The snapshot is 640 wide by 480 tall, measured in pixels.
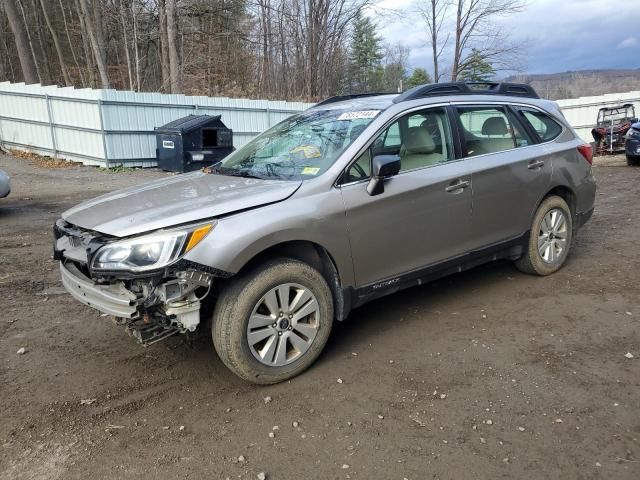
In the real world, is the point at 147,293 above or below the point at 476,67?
below

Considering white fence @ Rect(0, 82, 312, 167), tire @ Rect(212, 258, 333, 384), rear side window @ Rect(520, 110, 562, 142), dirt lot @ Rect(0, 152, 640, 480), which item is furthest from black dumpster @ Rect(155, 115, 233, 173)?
tire @ Rect(212, 258, 333, 384)

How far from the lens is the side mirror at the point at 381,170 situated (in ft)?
11.3

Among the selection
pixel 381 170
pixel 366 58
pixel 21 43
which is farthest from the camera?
pixel 366 58

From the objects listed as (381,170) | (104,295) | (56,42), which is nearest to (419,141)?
(381,170)

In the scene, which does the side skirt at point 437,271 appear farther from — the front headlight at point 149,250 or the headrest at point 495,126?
the front headlight at point 149,250

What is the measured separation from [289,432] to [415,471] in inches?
27.9

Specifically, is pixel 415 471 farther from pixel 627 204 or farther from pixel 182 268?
pixel 627 204

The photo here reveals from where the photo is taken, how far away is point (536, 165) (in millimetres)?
4730

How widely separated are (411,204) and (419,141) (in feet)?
1.94

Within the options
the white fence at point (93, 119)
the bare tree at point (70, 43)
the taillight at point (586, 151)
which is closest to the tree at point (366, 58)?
the bare tree at point (70, 43)

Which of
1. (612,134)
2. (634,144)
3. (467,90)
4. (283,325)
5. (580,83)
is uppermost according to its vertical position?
(580,83)

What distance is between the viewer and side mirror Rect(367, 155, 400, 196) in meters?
3.43

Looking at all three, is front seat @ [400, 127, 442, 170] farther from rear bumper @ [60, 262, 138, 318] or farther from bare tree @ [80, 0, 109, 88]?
bare tree @ [80, 0, 109, 88]

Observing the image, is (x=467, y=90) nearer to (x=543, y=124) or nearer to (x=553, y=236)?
(x=543, y=124)
